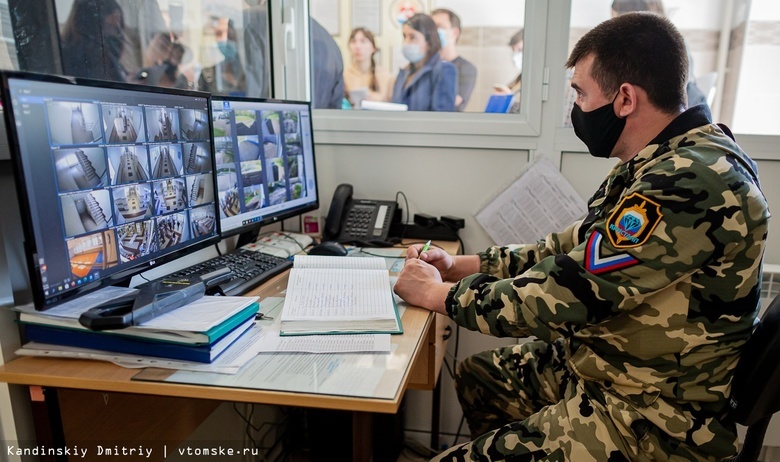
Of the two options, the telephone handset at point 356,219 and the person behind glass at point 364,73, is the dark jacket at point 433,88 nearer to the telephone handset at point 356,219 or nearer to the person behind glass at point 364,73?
the person behind glass at point 364,73

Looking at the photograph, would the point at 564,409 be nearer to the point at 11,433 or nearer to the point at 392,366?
the point at 392,366

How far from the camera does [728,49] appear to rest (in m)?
2.08

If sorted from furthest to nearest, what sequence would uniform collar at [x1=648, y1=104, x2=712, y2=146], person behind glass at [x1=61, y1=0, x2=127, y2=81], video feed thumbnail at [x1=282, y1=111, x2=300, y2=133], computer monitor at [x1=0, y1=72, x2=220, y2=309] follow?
video feed thumbnail at [x1=282, y1=111, x2=300, y2=133], person behind glass at [x1=61, y1=0, x2=127, y2=81], uniform collar at [x1=648, y1=104, x2=712, y2=146], computer monitor at [x1=0, y1=72, x2=220, y2=309]

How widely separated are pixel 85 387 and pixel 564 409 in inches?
36.2

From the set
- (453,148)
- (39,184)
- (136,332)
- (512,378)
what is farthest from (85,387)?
(453,148)

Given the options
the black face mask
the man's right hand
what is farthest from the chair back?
the man's right hand

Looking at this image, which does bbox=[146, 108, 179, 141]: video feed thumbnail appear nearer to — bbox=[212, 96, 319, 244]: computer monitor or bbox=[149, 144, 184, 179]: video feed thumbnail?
bbox=[149, 144, 184, 179]: video feed thumbnail

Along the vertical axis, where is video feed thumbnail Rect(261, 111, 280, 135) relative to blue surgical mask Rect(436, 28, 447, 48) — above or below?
below

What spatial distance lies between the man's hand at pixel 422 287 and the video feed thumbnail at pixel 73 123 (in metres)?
0.71

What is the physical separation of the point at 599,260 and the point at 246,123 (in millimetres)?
Answer: 1052

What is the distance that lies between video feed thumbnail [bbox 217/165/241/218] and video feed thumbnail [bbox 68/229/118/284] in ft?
1.45

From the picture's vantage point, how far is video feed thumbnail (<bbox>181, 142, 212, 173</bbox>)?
1.25 m

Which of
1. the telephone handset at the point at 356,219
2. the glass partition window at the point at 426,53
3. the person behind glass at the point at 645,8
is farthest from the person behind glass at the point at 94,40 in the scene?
the person behind glass at the point at 645,8

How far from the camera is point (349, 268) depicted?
1.47 metres
